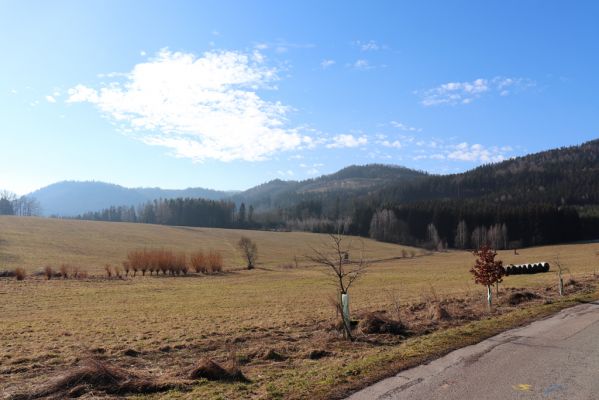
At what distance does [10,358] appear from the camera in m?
13.5

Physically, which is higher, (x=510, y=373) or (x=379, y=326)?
(x=510, y=373)

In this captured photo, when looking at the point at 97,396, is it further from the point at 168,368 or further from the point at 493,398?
the point at 493,398

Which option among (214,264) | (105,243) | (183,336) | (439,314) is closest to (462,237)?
(214,264)

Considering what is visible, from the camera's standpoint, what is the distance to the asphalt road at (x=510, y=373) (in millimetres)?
8117

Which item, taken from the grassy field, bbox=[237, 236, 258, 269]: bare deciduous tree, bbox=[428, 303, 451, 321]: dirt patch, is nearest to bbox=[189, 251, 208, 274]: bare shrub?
bbox=[237, 236, 258, 269]: bare deciduous tree

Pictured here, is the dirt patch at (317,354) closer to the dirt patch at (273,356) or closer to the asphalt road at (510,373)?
the dirt patch at (273,356)

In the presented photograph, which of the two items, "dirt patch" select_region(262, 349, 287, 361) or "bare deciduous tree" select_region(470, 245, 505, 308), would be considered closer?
"dirt patch" select_region(262, 349, 287, 361)

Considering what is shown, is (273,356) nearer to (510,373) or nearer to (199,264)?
(510,373)

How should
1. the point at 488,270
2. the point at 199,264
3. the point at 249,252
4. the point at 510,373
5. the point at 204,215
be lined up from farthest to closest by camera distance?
the point at 204,215 < the point at 249,252 < the point at 199,264 < the point at 488,270 < the point at 510,373

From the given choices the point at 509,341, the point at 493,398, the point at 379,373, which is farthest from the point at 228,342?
the point at 493,398

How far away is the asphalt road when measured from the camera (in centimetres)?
812

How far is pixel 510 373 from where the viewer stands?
9.35 metres

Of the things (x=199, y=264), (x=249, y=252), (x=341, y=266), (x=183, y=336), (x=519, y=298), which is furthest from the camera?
(x=249, y=252)

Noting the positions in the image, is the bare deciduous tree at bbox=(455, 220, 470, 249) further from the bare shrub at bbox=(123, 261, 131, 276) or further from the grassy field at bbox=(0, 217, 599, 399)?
the grassy field at bbox=(0, 217, 599, 399)
